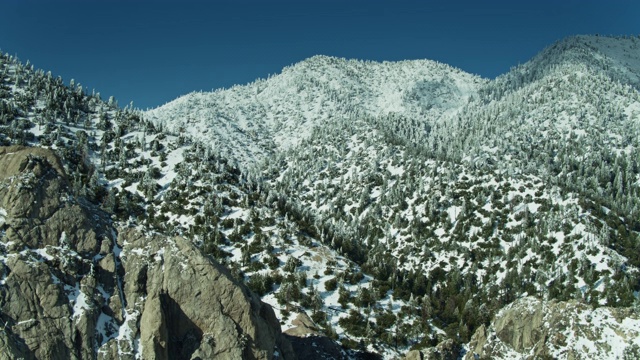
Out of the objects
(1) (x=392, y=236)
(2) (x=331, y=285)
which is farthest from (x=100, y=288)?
(1) (x=392, y=236)

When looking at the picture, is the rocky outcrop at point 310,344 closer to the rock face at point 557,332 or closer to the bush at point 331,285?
the rock face at point 557,332

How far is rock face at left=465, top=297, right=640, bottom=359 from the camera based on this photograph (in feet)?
162

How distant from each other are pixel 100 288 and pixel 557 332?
4616 centimetres

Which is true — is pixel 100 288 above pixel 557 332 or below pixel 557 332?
below

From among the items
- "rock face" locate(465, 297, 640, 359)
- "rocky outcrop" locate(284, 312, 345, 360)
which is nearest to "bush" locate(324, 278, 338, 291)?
"rocky outcrop" locate(284, 312, 345, 360)

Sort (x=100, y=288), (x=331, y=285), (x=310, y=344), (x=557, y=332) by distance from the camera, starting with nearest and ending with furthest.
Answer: (x=100, y=288), (x=557, y=332), (x=310, y=344), (x=331, y=285)

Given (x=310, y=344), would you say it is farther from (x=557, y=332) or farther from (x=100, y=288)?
(x=100, y=288)

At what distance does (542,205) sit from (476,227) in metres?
20.9

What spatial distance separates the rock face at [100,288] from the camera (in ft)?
108

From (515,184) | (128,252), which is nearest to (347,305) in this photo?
(128,252)

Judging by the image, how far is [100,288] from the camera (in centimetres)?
3694

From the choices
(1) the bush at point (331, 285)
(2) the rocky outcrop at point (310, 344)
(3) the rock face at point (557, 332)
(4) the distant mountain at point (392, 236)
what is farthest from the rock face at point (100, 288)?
(1) the bush at point (331, 285)

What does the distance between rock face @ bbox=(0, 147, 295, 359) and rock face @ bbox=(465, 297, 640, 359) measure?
2924 cm

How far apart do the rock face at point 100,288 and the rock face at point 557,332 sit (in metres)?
29.2
